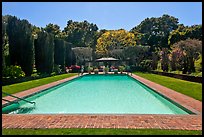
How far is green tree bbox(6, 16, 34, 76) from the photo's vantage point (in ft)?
67.1

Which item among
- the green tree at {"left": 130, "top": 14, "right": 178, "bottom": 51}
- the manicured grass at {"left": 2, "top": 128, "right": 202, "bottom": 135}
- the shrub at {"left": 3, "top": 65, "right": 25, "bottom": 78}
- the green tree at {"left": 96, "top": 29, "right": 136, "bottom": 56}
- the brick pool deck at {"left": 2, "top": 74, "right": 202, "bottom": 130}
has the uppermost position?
the green tree at {"left": 130, "top": 14, "right": 178, "bottom": 51}

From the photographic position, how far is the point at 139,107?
33.9ft

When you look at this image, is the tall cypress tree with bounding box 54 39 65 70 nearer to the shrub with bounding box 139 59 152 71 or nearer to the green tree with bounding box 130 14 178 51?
the shrub with bounding box 139 59 152 71

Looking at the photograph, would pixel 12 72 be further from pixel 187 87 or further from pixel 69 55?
pixel 69 55

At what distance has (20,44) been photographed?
2070cm

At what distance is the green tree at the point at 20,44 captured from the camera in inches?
805

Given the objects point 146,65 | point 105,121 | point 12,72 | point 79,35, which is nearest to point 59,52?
point 146,65

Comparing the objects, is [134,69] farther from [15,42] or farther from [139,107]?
[139,107]

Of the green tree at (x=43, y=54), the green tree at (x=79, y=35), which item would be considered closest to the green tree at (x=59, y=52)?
the green tree at (x=43, y=54)

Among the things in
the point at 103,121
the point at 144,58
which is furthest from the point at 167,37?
the point at 103,121

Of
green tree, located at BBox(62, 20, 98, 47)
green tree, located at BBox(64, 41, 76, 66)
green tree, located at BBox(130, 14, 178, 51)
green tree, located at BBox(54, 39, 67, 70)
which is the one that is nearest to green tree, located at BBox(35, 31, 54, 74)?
green tree, located at BBox(54, 39, 67, 70)

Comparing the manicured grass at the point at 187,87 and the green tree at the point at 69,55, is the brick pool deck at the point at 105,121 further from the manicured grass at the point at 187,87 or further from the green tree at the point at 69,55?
the green tree at the point at 69,55

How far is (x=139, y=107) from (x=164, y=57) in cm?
2171

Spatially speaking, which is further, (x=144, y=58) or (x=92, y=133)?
(x=144, y=58)
